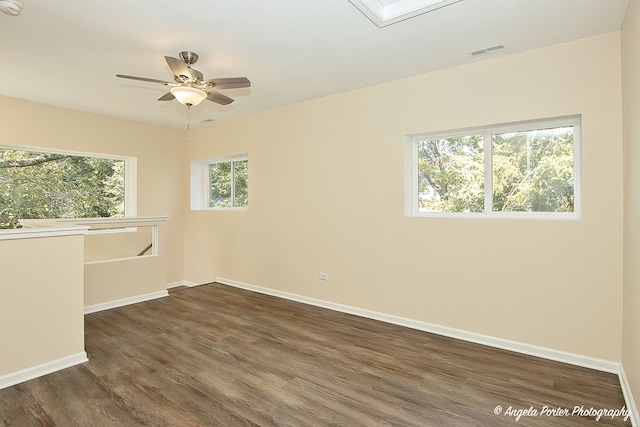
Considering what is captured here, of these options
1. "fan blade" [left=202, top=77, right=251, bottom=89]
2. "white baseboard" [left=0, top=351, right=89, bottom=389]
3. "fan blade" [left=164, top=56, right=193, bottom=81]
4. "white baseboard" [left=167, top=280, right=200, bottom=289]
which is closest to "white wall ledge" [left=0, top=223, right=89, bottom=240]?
"white baseboard" [left=0, top=351, right=89, bottom=389]

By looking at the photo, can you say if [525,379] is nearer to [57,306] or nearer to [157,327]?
[157,327]

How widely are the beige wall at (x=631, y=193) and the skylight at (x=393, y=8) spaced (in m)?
1.15

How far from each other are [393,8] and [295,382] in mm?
2772

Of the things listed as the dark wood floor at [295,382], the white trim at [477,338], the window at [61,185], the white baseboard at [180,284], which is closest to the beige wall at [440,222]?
the white trim at [477,338]

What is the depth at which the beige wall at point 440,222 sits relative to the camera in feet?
8.58

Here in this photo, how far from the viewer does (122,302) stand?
4191 mm

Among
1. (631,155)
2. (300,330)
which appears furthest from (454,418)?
(631,155)

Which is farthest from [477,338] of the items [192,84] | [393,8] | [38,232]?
[38,232]

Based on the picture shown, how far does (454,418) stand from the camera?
204cm

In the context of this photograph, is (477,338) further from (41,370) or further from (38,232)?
(38,232)

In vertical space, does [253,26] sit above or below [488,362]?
above

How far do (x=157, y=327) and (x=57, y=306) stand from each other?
1014mm

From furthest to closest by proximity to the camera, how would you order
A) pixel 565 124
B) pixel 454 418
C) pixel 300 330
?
pixel 300 330
pixel 565 124
pixel 454 418

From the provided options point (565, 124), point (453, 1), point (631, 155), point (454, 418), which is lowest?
point (454, 418)
